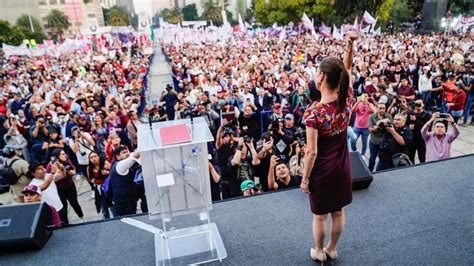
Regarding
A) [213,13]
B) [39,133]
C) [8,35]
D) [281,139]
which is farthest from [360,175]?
[213,13]

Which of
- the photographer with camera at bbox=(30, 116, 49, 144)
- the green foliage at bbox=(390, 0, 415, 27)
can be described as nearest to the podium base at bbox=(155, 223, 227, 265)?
the photographer with camera at bbox=(30, 116, 49, 144)

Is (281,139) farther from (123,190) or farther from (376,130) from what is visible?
(123,190)

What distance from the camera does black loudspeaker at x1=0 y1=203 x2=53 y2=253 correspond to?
274 cm

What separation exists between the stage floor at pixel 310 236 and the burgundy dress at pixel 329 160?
581 millimetres

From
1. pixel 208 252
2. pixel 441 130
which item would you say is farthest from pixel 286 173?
pixel 441 130

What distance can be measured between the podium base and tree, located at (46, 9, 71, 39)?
77.0 metres

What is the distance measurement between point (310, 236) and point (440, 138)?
3142mm

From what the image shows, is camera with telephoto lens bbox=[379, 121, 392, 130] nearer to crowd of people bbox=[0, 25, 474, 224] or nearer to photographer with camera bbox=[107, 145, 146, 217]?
crowd of people bbox=[0, 25, 474, 224]

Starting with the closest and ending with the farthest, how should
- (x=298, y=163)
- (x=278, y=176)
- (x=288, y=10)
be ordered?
(x=278, y=176) < (x=298, y=163) < (x=288, y=10)

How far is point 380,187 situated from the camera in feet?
11.7

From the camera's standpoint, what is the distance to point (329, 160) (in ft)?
7.27

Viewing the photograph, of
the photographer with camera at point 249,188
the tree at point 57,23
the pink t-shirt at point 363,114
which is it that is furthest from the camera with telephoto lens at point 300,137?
the tree at point 57,23

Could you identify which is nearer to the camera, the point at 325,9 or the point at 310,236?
the point at 310,236

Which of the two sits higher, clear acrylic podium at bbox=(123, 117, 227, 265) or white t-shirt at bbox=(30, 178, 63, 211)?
clear acrylic podium at bbox=(123, 117, 227, 265)
